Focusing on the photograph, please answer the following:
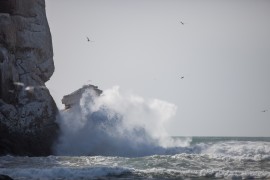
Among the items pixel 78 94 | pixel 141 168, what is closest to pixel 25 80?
pixel 78 94

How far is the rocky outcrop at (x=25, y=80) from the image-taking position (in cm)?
3331

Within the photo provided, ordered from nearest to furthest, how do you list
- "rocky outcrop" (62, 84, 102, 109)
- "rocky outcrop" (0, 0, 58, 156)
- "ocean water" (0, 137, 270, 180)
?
"ocean water" (0, 137, 270, 180) → "rocky outcrop" (0, 0, 58, 156) → "rocky outcrop" (62, 84, 102, 109)

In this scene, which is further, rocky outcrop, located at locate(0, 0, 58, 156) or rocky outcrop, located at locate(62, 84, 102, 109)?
rocky outcrop, located at locate(62, 84, 102, 109)

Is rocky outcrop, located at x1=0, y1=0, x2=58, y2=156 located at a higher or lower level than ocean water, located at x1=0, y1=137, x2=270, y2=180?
higher

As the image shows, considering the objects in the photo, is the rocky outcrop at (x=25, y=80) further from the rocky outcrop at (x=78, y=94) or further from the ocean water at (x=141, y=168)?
the ocean water at (x=141, y=168)

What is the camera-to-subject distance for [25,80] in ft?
117

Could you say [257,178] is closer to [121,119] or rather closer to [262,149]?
[262,149]

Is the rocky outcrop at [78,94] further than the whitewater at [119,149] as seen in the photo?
Yes

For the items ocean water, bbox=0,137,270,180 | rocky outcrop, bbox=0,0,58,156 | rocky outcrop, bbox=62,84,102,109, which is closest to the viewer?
ocean water, bbox=0,137,270,180

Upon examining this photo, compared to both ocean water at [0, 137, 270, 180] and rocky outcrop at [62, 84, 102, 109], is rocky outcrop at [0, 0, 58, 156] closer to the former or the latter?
rocky outcrop at [62, 84, 102, 109]

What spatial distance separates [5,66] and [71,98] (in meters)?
9.07

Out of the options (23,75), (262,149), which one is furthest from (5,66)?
(262,149)

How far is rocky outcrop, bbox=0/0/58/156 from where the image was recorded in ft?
109

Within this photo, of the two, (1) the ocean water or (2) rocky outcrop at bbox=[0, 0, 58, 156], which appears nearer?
(1) the ocean water
